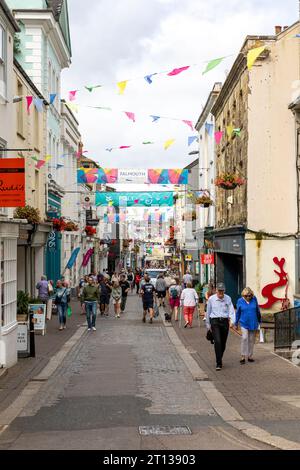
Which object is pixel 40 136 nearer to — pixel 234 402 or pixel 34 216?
pixel 34 216

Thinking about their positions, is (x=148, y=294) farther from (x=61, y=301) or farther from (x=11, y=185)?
(x=11, y=185)

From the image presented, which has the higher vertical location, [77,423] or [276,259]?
[276,259]

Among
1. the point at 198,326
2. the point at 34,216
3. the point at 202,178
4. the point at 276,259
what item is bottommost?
the point at 198,326

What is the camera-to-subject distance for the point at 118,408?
9570mm

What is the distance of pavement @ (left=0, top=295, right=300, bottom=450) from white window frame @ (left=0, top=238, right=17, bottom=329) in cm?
103

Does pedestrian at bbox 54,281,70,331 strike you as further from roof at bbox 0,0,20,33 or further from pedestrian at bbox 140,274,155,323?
roof at bbox 0,0,20,33

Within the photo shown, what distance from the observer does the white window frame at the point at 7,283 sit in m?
13.0

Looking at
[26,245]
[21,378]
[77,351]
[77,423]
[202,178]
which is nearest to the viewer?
[77,423]

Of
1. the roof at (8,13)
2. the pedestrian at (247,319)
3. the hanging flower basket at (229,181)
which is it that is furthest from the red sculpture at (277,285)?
the roof at (8,13)

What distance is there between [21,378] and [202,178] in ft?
93.2

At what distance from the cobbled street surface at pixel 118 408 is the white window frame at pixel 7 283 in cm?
146
